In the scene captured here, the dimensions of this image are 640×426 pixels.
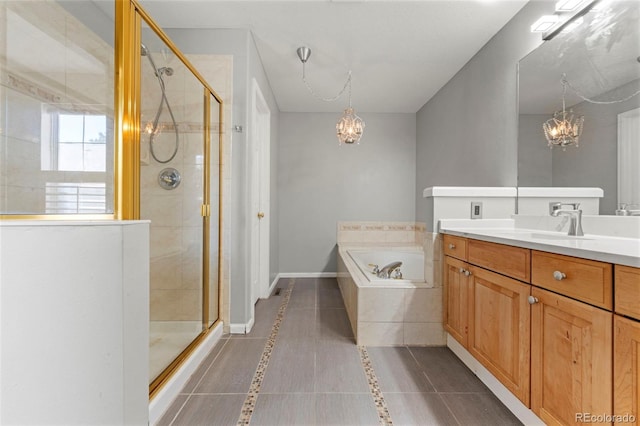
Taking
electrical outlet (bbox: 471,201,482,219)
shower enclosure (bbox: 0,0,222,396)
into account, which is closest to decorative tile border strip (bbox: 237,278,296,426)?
shower enclosure (bbox: 0,0,222,396)

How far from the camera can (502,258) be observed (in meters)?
1.34

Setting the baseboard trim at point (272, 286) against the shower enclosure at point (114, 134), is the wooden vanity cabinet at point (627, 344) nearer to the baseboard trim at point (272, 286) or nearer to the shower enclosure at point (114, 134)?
the shower enclosure at point (114, 134)

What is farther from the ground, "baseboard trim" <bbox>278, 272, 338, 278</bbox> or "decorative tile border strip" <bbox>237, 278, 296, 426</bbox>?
"baseboard trim" <bbox>278, 272, 338, 278</bbox>

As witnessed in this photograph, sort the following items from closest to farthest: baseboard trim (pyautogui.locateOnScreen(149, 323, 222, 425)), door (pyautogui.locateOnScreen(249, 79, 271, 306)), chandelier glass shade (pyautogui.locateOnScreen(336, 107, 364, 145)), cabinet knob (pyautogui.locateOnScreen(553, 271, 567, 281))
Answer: cabinet knob (pyautogui.locateOnScreen(553, 271, 567, 281)) < baseboard trim (pyautogui.locateOnScreen(149, 323, 222, 425)) < door (pyautogui.locateOnScreen(249, 79, 271, 306)) < chandelier glass shade (pyautogui.locateOnScreen(336, 107, 364, 145))

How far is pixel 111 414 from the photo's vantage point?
2.98 feet

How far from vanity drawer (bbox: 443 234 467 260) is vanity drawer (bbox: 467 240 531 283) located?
54 millimetres

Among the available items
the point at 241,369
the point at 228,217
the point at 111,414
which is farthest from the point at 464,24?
the point at 111,414

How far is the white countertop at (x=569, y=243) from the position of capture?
817 millimetres

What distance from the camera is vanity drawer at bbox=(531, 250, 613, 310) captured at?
0.84m

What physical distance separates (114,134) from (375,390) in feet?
5.49

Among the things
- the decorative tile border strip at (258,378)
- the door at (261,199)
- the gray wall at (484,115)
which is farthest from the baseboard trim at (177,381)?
the gray wall at (484,115)

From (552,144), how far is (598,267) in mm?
1169

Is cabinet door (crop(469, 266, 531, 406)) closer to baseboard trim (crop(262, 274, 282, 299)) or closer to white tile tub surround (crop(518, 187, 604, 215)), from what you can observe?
white tile tub surround (crop(518, 187, 604, 215))

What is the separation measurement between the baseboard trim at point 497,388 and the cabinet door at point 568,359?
0.09 m
